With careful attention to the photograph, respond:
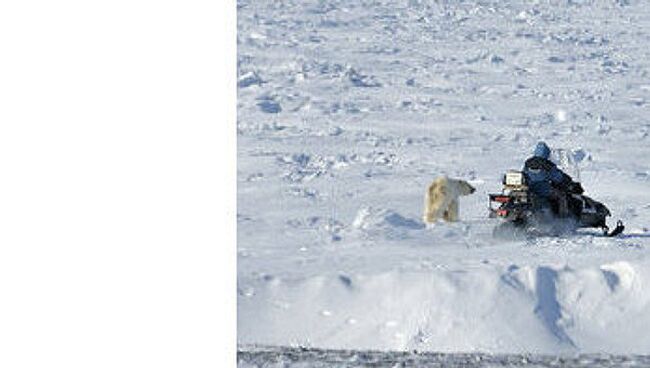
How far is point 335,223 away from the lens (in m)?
11.5

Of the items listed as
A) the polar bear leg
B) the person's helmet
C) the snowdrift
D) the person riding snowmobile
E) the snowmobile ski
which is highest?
the person's helmet

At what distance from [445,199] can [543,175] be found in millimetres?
1116

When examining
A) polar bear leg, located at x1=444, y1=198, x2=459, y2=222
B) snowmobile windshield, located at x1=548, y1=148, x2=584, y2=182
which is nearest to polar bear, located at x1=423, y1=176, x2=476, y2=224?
polar bear leg, located at x1=444, y1=198, x2=459, y2=222

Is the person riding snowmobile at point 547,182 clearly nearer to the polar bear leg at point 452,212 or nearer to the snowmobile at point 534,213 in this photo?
the snowmobile at point 534,213

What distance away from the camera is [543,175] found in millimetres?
10500

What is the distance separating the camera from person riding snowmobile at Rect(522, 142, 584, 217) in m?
10.4

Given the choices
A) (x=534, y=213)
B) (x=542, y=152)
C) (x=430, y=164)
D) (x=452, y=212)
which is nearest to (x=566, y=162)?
(x=452, y=212)

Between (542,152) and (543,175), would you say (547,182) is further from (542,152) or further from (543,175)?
(542,152)

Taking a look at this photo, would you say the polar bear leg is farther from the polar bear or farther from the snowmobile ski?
the snowmobile ski

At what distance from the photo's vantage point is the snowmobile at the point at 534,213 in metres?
10.3

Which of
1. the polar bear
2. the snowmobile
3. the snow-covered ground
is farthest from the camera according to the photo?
the polar bear

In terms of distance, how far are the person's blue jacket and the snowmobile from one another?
6 centimetres

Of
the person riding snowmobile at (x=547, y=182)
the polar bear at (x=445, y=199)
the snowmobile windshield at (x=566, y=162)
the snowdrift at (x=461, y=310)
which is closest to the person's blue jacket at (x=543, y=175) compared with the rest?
the person riding snowmobile at (x=547, y=182)
